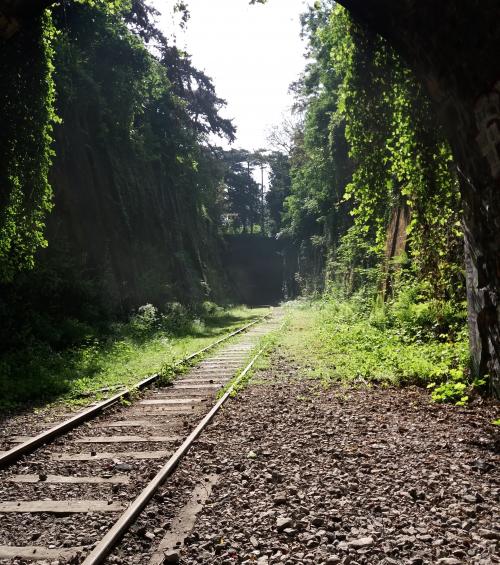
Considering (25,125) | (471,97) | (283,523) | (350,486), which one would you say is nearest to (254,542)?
(283,523)

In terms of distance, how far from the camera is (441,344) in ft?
30.9

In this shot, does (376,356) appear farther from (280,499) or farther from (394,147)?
(280,499)

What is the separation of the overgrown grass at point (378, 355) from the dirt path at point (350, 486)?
114 centimetres

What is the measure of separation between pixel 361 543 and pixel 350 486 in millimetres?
995

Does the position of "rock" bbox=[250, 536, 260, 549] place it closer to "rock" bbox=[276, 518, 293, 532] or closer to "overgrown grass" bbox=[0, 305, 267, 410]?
"rock" bbox=[276, 518, 293, 532]

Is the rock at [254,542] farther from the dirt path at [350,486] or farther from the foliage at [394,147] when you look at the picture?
the foliage at [394,147]

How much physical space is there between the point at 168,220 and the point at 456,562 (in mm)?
27572

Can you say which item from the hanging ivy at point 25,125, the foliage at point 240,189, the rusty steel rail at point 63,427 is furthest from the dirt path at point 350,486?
the foliage at point 240,189

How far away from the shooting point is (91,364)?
11.6 meters

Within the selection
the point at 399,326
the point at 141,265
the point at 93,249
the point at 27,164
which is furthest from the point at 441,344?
the point at 141,265

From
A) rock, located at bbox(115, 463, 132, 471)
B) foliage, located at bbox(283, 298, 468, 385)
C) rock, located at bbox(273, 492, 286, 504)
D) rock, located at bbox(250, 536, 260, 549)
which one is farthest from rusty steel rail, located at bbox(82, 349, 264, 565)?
foliage, located at bbox(283, 298, 468, 385)

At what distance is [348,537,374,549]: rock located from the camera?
11.2ft

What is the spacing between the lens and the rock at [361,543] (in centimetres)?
342

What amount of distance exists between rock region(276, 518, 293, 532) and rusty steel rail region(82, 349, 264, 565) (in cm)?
123
